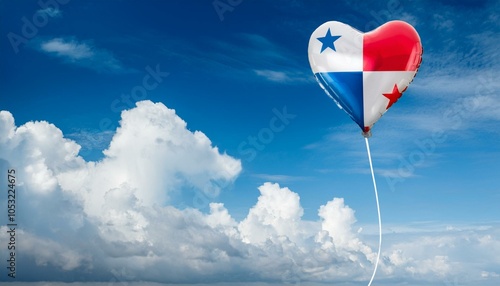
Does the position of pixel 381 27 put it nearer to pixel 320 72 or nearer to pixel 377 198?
pixel 320 72

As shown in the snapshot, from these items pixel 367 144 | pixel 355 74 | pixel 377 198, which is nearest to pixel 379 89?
pixel 355 74

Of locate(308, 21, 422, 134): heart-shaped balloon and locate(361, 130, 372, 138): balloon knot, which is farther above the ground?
locate(308, 21, 422, 134): heart-shaped balloon

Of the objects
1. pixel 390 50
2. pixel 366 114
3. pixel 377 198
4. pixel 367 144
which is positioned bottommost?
pixel 377 198

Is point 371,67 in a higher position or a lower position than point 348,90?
higher

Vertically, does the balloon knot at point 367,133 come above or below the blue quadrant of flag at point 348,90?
below

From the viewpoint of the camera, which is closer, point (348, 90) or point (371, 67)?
point (371, 67)

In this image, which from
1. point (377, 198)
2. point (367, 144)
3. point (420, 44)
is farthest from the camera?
point (420, 44)

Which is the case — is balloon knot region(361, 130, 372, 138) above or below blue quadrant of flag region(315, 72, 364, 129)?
below

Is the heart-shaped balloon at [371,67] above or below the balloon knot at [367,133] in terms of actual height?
above
